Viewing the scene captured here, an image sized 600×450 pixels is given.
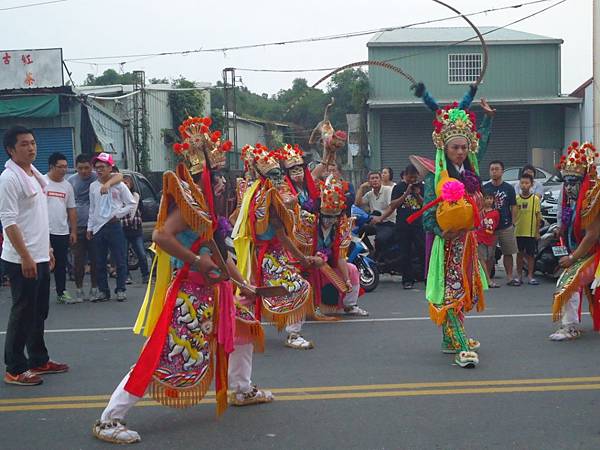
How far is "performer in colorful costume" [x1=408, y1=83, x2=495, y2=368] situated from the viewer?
716cm

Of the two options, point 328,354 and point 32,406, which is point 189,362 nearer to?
point 32,406

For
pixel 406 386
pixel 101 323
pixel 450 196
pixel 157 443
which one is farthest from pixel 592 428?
pixel 101 323

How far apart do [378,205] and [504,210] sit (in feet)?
6.31

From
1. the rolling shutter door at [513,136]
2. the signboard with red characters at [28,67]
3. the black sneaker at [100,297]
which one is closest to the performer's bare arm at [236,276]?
the black sneaker at [100,297]

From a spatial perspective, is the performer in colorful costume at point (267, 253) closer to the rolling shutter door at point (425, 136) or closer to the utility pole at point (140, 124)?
the utility pole at point (140, 124)

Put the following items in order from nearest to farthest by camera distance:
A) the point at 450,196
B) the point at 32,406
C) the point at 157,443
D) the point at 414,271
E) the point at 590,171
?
the point at 157,443
the point at 32,406
the point at 450,196
the point at 590,171
the point at 414,271

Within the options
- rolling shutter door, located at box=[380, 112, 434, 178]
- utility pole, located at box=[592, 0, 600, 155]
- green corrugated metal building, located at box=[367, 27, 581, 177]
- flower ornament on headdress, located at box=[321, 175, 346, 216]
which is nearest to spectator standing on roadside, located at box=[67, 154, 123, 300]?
flower ornament on headdress, located at box=[321, 175, 346, 216]

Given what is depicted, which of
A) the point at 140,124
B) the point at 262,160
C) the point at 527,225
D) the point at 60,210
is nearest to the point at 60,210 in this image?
the point at 60,210

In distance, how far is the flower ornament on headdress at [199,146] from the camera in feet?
17.9

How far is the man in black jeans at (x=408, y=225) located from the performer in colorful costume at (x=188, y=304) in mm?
7122

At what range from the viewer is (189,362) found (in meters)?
5.30

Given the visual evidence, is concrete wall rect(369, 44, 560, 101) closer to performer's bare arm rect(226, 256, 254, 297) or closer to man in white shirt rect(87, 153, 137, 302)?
man in white shirt rect(87, 153, 137, 302)

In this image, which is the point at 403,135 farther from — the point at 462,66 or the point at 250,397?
the point at 250,397

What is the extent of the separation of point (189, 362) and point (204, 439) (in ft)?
1.60
